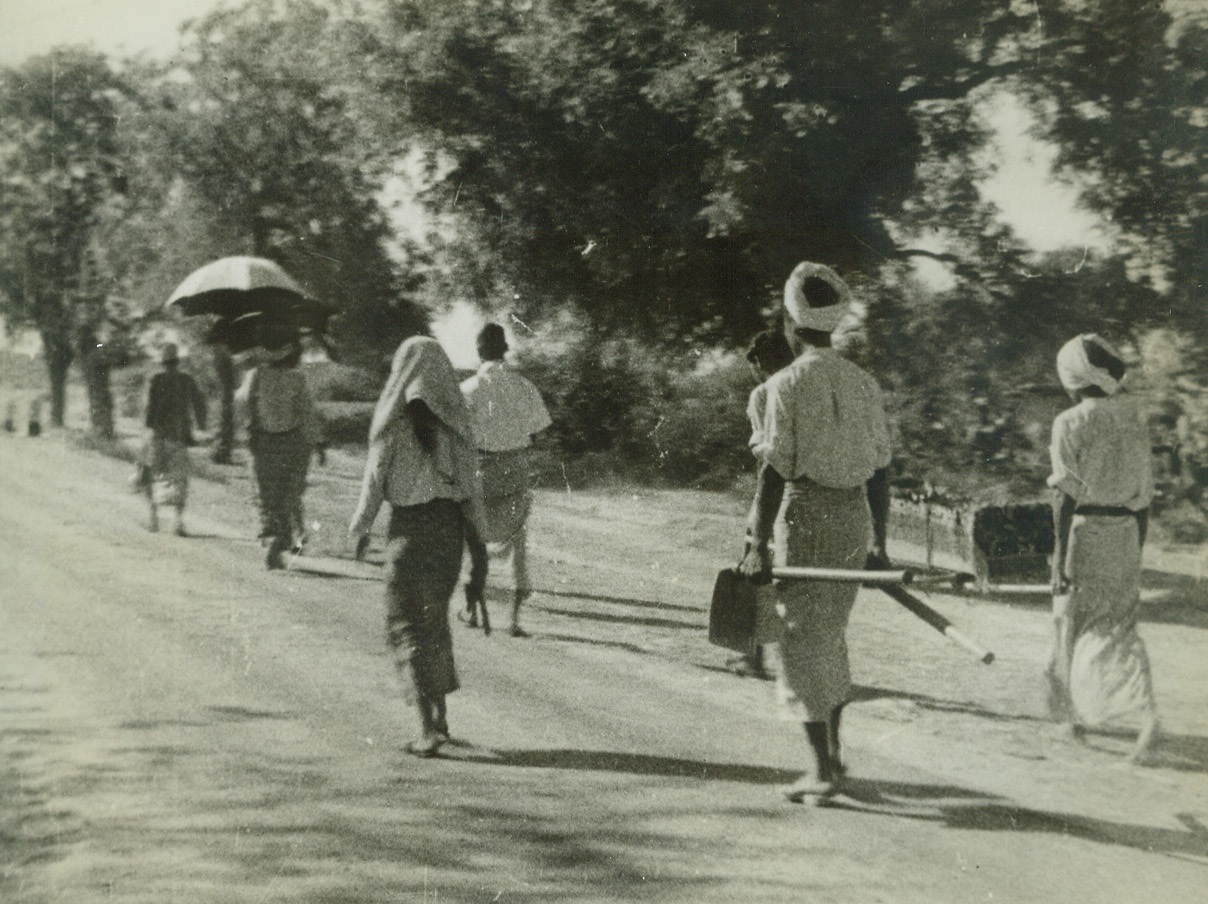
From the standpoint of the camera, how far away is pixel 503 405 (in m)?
3.40

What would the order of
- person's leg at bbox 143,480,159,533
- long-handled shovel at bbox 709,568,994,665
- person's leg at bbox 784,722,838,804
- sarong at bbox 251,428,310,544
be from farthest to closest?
1. person's leg at bbox 143,480,159,533
2. sarong at bbox 251,428,310,544
3. person's leg at bbox 784,722,838,804
4. long-handled shovel at bbox 709,568,994,665

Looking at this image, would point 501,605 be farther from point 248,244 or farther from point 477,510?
point 248,244

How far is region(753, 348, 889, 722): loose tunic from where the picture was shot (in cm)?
312

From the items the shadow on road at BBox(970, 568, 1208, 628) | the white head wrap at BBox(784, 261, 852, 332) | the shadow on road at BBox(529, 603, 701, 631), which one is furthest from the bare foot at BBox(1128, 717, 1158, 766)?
the white head wrap at BBox(784, 261, 852, 332)

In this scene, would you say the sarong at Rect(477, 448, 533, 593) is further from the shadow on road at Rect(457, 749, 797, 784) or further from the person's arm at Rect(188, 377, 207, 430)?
the person's arm at Rect(188, 377, 207, 430)

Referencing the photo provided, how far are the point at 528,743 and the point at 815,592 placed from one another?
3.10 ft

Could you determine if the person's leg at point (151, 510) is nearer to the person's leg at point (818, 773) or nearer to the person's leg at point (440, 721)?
the person's leg at point (440, 721)

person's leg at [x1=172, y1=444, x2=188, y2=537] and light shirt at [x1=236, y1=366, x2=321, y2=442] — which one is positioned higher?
light shirt at [x1=236, y1=366, x2=321, y2=442]

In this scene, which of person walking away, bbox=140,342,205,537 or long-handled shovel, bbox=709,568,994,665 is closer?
long-handled shovel, bbox=709,568,994,665

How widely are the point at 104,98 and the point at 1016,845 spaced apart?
135 inches

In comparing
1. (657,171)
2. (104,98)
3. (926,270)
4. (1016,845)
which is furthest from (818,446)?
(104,98)

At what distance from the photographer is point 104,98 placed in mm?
3500

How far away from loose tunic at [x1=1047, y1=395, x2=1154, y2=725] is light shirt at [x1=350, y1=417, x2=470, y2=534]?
175 cm

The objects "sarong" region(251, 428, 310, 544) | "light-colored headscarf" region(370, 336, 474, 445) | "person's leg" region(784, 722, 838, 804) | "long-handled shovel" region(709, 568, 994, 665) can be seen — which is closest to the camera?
"long-handled shovel" region(709, 568, 994, 665)
